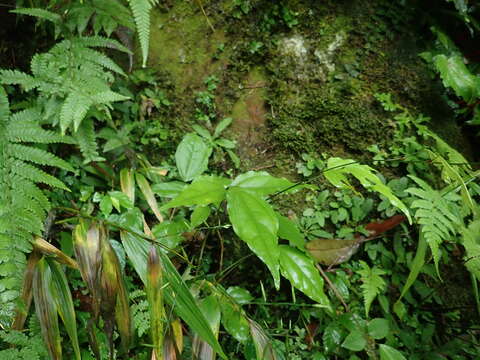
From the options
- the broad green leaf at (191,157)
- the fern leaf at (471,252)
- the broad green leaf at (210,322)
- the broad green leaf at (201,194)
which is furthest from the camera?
the broad green leaf at (191,157)

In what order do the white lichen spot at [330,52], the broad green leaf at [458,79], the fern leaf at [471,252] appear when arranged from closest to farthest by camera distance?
1. the fern leaf at [471,252]
2. the broad green leaf at [458,79]
3. the white lichen spot at [330,52]

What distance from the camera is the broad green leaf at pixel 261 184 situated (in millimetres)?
1272

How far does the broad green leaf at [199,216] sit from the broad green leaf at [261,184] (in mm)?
146

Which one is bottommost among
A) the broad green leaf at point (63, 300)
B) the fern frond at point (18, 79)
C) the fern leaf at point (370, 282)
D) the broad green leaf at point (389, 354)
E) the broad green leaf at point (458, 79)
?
the broad green leaf at point (389, 354)

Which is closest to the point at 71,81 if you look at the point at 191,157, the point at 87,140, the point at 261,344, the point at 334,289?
the point at 87,140

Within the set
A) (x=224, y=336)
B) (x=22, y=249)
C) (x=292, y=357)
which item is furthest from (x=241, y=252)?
(x=22, y=249)

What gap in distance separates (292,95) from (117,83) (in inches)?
39.8

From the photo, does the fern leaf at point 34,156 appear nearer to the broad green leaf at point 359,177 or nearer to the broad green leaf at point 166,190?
the broad green leaf at point 166,190

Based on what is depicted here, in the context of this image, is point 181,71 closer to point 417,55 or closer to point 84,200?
point 84,200

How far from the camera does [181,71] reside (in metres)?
2.27

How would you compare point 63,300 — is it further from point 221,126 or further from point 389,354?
point 389,354

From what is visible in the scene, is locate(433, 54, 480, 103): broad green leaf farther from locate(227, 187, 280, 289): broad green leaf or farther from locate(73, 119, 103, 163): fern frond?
locate(73, 119, 103, 163): fern frond

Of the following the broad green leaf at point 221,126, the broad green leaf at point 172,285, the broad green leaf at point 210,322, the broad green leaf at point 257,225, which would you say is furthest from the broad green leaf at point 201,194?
the broad green leaf at point 221,126

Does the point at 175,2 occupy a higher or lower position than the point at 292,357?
higher
